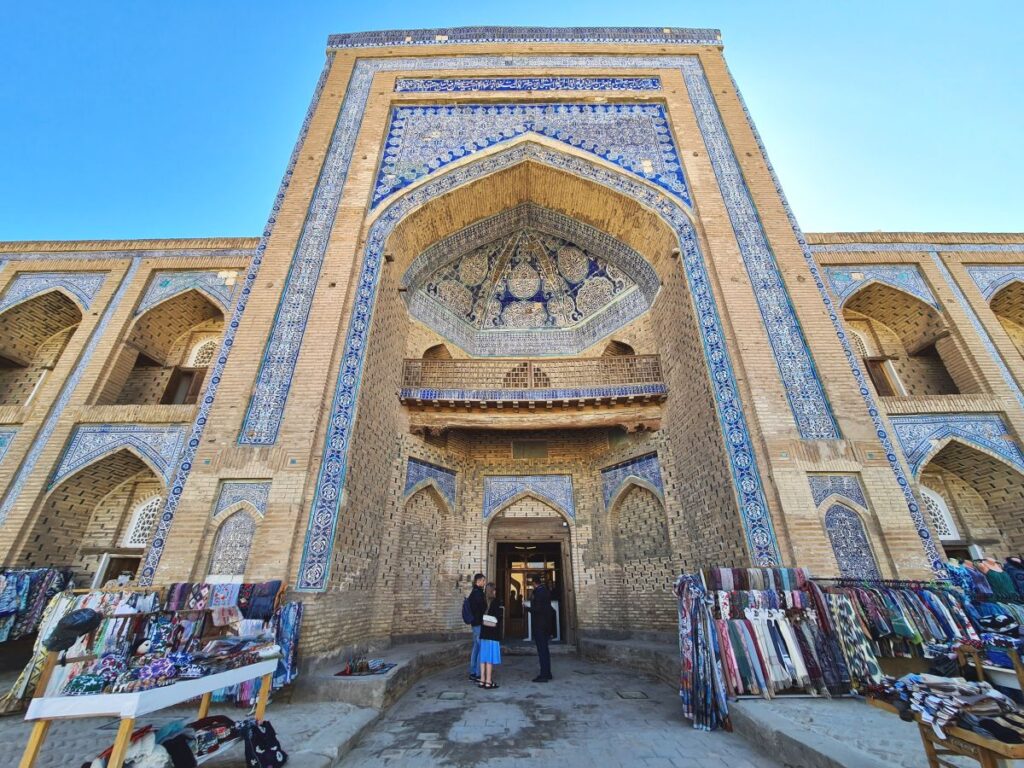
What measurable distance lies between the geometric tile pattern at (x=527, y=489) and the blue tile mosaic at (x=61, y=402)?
21.5 ft

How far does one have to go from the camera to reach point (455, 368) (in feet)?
25.6

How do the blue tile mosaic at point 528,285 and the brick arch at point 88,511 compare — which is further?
the blue tile mosaic at point 528,285

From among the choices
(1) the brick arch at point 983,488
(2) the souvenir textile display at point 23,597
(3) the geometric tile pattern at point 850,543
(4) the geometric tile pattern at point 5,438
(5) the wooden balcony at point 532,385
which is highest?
(5) the wooden balcony at point 532,385

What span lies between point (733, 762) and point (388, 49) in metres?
11.8

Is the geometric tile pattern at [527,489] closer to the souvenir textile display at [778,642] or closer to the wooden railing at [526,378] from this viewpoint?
the wooden railing at [526,378]

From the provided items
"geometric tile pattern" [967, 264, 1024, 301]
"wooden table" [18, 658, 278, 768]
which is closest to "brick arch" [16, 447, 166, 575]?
"wooden table" [18, 658, 278, 768]

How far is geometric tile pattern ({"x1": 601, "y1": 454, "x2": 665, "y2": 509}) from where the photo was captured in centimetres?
738

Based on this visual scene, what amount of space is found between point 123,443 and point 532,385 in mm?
6157

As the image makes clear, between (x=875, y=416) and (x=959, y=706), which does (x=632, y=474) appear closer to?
(x=875, y=416)

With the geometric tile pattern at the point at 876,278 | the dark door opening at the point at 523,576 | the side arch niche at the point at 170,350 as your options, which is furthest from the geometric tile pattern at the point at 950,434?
the side arch niche at the point at 170,350

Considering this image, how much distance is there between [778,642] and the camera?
369cm

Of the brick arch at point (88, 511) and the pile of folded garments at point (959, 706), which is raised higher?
the brick arch at point (88, 511)

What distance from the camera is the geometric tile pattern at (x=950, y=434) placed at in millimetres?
7012

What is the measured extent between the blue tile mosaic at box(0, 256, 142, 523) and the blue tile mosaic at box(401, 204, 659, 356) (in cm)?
515
